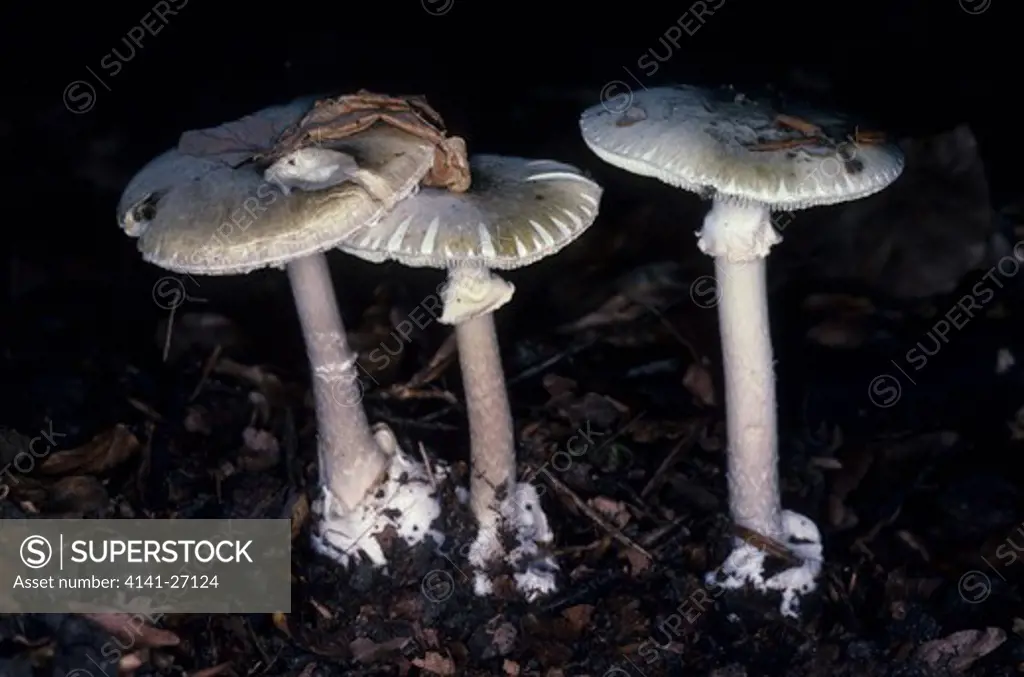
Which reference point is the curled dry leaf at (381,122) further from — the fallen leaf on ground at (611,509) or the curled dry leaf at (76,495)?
the curled dry leaf at (76,495)

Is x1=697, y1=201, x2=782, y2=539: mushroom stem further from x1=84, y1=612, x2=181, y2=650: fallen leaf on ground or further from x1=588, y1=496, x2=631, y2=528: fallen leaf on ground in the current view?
x1=84, y1=612, x2=181, y2=650: fallen leaf on ground

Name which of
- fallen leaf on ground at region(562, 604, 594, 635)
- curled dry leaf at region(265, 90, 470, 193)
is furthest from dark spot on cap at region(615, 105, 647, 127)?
fallen leaf on ground at region(562, 604, 594, 635)

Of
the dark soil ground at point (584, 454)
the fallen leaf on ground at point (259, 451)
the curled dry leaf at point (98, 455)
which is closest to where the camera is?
the dark soil ground at point (584, 454)

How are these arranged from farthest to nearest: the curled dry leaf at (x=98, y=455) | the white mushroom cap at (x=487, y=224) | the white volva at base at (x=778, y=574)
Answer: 1. the curled dry leaf at (x=98, y=455)
2. the white volva at base at (x=778, y=574)
3. the white mushroom cap at (x=487, y=224)

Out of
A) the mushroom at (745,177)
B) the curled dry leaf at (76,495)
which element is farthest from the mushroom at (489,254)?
the curled dry leaf at (76,495)

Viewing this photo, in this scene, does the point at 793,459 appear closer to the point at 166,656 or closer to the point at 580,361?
the point at 580,361

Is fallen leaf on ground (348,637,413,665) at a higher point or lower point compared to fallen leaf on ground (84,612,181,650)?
lower
